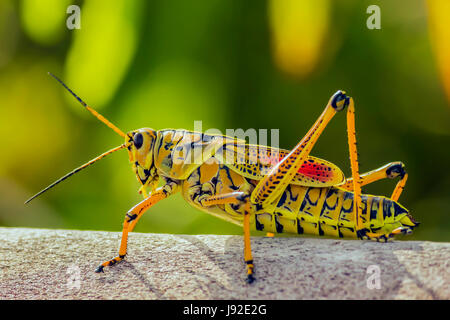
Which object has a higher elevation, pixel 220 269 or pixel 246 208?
pixel 246 208

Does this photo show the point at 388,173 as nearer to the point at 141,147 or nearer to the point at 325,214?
the point at 325,214

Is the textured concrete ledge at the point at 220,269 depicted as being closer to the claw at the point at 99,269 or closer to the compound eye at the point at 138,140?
the claw at the point at 99,269

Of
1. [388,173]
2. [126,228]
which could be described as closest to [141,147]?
[126,228]

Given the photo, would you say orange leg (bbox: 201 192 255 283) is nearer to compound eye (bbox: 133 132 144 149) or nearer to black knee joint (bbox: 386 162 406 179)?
compound eye (bbox: 133 132 144 149)

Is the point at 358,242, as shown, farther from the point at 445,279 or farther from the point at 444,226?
the point at 444,226

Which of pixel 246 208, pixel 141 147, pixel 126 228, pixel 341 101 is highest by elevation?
pixel 341 101

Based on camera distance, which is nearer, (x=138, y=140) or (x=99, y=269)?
(x=99, y=269)
